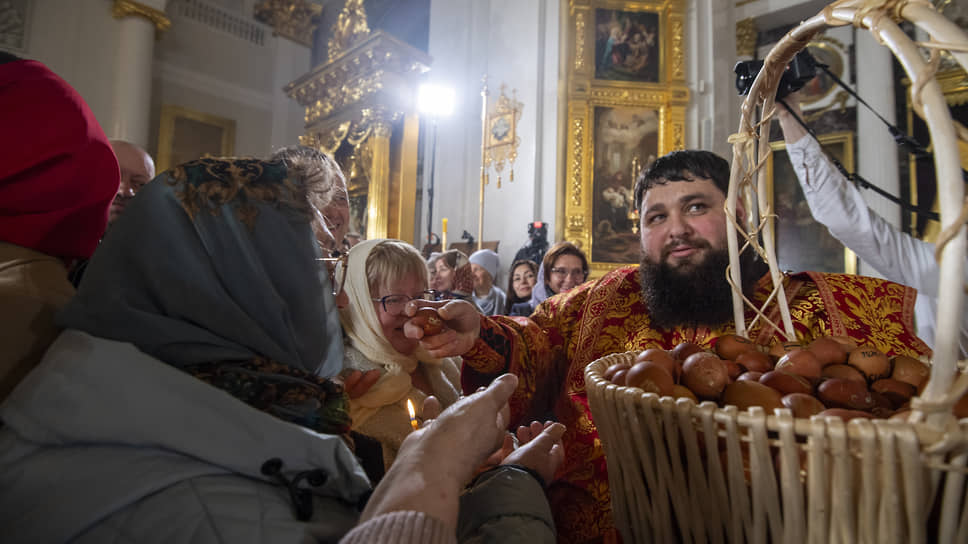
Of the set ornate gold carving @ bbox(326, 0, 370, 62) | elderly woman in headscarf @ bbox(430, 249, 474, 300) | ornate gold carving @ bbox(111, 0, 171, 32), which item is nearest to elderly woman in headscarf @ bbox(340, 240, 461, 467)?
elderly woman in headscarf @ bbox(430, 249, 474, 300)

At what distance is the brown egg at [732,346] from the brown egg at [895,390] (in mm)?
219

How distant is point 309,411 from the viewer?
2.52 ft

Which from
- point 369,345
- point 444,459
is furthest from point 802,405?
point 369,345

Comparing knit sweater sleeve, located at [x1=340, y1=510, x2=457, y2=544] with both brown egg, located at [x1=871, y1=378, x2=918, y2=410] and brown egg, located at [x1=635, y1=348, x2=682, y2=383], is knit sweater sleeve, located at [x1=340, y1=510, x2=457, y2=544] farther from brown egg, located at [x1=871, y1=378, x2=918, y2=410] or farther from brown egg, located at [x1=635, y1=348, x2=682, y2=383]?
brown egg, located at [x1=871, y1=378, x2=918, y2=410]

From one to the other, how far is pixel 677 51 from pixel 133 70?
25.2ft

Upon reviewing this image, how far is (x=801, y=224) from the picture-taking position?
728cm

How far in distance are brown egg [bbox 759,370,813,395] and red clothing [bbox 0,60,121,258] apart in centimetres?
138

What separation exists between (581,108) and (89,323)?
270 inches

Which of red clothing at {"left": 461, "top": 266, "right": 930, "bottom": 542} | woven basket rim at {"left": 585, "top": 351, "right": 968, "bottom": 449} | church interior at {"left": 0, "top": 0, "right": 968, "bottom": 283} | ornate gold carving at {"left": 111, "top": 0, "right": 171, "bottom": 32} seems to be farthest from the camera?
ornate gold carving at {"left": 111, "top": 0, "right": 171, "bottom": 32}

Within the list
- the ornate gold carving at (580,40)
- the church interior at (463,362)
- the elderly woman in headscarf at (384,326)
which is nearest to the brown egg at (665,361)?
the church interior at (463,362)

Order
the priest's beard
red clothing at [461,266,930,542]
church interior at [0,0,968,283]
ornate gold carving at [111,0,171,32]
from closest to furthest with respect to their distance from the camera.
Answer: red clothing at [461,266,930,542]
the priest's beard
church interior at [0,0,968,283]
ornate gold carving at [111,0,171,32]

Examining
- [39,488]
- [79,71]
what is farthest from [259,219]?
[79,71]

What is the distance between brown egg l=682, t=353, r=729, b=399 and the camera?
808mm

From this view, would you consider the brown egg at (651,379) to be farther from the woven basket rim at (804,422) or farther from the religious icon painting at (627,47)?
the religious icon painting at (627,47)
